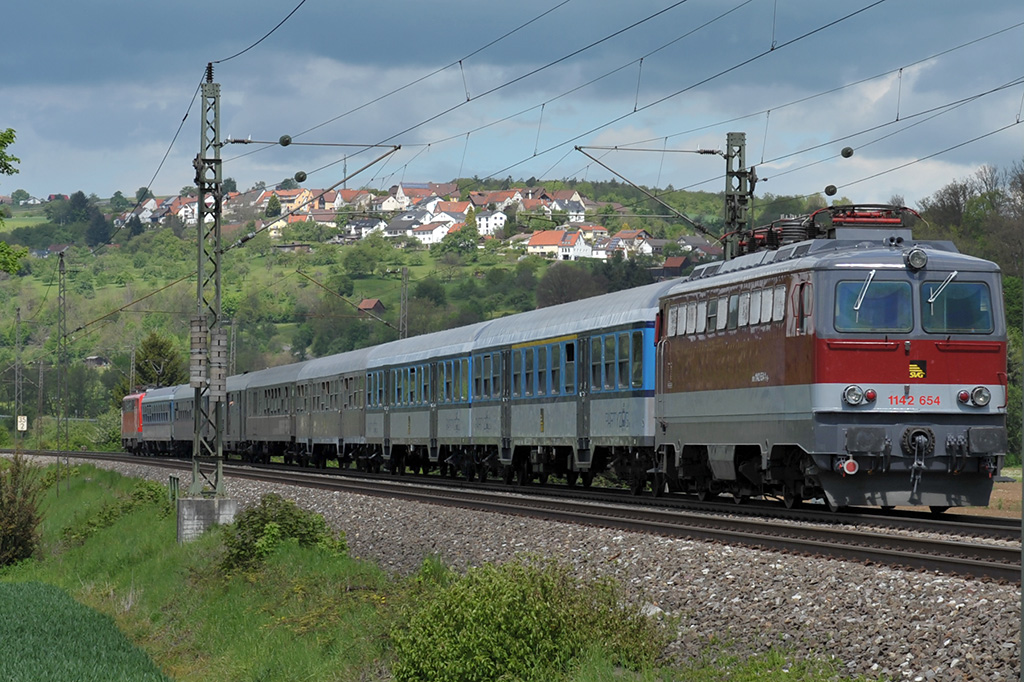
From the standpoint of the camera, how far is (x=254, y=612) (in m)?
18.8

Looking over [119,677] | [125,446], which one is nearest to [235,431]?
[125,446]

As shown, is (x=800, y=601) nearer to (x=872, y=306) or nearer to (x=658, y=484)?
(x=872, y=306)

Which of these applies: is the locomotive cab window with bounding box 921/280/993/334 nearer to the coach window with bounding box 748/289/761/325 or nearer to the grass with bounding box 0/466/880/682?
the coach window with bounding box 748/289/761/325

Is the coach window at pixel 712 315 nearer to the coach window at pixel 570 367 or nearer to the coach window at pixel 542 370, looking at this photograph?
the coach window at pixel 570 367

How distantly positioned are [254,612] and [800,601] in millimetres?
9076

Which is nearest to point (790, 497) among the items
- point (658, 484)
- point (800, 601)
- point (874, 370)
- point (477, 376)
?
point (874, 370)

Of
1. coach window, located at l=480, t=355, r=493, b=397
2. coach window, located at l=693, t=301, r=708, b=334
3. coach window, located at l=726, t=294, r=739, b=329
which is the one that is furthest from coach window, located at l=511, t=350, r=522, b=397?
coach window, located at l=726, t=294, r=739, b=329

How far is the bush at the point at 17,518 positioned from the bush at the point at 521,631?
25779 millimetres

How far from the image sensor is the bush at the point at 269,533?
21.3 meters

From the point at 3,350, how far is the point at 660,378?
14327 centimetres

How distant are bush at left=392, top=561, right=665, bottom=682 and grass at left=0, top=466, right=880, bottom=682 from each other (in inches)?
6.3

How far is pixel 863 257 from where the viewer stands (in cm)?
1906

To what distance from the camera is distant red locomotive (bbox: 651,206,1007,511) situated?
18.5 meters

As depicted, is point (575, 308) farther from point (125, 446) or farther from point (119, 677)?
point (125, 446)
